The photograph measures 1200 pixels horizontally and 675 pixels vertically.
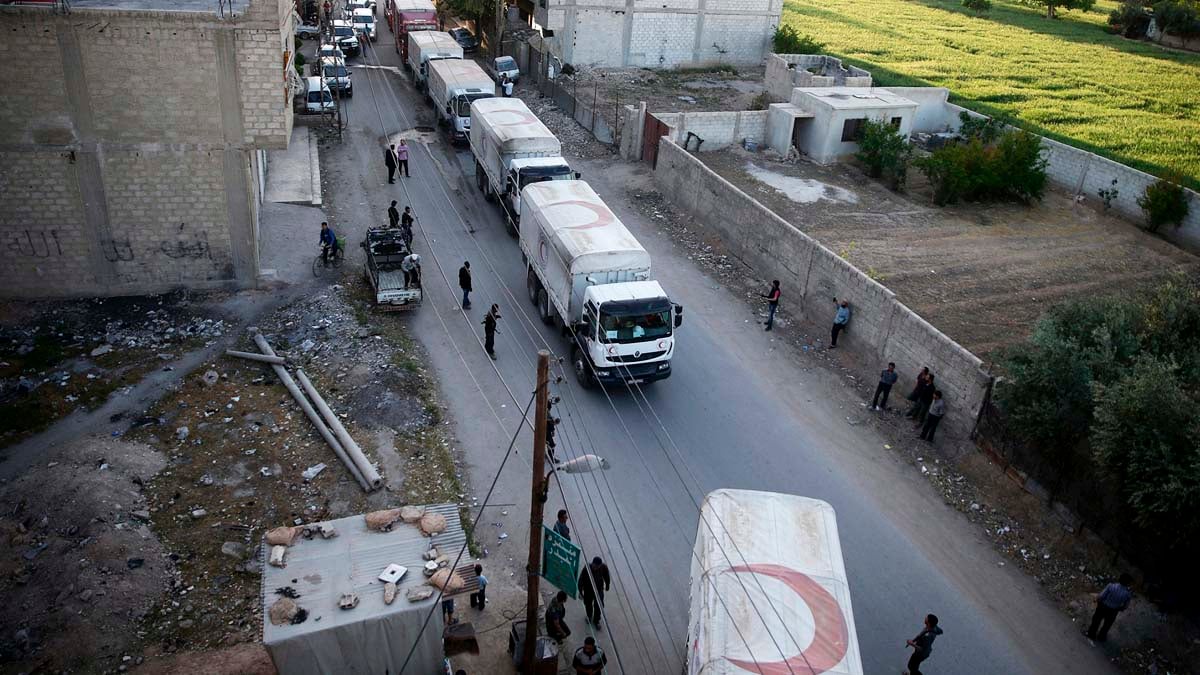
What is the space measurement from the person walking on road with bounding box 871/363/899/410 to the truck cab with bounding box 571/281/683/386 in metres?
4.50

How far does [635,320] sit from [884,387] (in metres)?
5.51

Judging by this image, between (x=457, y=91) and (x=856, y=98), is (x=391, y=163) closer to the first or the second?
(x=457, y=91)

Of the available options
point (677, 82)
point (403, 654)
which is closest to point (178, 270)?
point (403, 654)

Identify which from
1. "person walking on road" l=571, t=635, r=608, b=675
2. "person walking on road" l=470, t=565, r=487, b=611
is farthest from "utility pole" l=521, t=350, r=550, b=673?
"person walking on road" l=470, t=565, r=487, b=611

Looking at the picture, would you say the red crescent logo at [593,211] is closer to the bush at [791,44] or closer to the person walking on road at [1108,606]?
the person walking on road at [1108,606]

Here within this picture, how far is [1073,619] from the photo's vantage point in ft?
42.4

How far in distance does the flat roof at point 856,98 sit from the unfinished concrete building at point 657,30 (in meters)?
13.9

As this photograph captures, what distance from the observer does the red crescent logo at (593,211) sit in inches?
744

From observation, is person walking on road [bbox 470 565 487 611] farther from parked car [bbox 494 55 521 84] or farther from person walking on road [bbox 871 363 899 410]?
parked car [bbox 494 55 521 84]

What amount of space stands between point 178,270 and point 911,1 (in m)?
77.7

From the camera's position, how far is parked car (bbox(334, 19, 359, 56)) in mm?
43219

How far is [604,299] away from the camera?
16859 millimetres

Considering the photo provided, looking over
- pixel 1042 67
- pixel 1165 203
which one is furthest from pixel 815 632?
pixel 1042 67

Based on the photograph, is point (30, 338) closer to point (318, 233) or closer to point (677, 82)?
point (318, 233)
